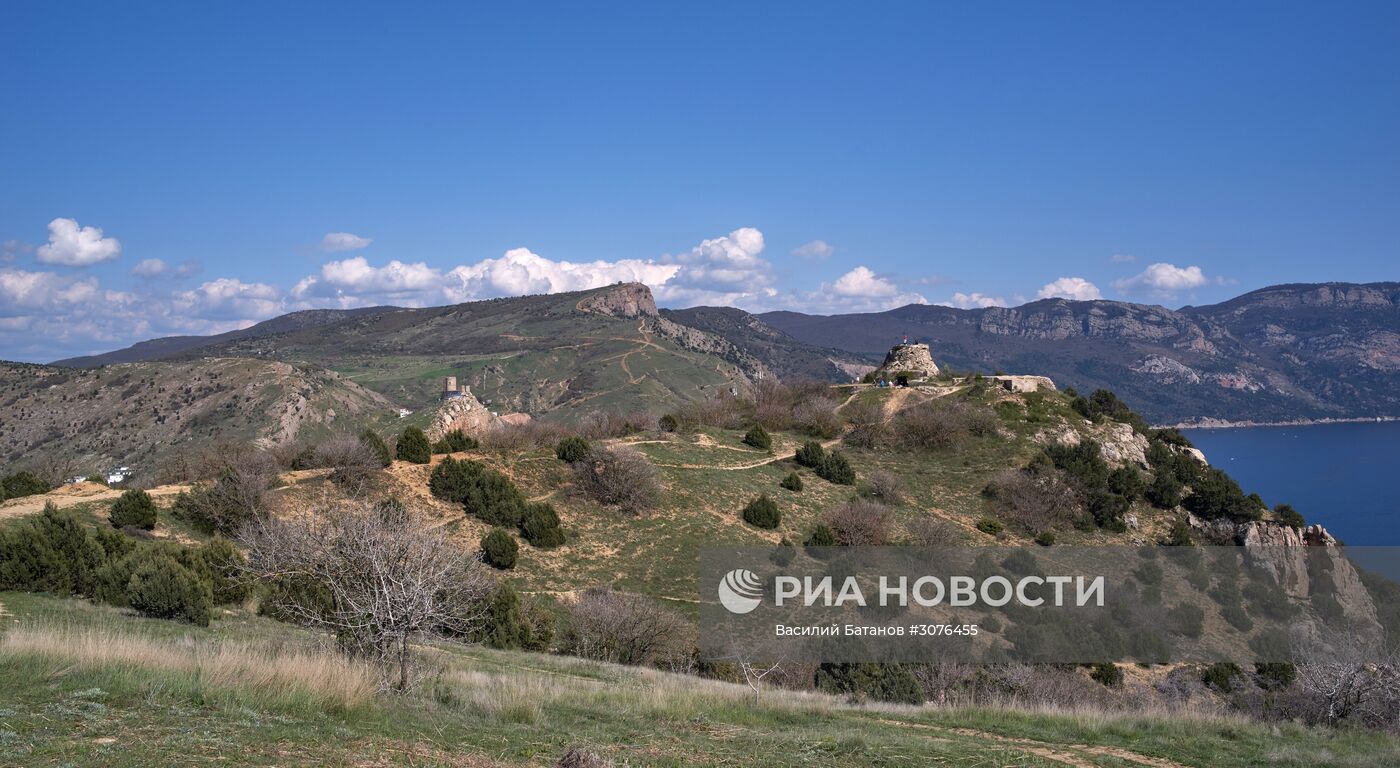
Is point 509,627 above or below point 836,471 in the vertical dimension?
below

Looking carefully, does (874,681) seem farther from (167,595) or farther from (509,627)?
(167,595)

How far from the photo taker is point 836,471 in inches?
1718

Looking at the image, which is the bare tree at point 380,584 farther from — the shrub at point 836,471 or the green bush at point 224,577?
the shrub at point 836,471

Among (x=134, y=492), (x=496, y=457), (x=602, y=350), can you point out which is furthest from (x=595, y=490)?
(x=602, y=350)

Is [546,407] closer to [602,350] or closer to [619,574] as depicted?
[602,350]

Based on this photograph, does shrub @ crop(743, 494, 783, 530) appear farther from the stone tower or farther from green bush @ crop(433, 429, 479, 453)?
the stone tower

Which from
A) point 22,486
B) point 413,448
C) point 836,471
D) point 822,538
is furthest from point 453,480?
point 836,471

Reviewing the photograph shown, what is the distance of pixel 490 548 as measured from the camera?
92.5 ft

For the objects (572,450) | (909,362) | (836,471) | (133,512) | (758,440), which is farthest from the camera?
(909,362)

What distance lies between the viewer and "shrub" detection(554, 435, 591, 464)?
3794 centimetres

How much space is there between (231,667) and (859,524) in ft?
96.9

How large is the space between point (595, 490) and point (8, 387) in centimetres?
7578

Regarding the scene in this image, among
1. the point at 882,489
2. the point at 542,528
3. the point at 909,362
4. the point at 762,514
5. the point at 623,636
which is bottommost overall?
the point at 623,636

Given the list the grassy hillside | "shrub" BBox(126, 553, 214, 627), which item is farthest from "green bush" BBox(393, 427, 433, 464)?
the grassy hillside
